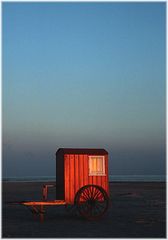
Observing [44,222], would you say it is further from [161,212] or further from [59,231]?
[161,212]

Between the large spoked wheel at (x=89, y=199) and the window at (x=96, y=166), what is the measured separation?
86 centimetres

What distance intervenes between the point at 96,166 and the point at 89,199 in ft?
6.55

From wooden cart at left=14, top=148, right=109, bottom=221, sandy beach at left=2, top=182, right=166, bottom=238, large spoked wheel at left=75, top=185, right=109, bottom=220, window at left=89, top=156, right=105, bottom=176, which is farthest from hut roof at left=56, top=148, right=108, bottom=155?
sandy beach at left=2, top=182, right=166, bottom=238

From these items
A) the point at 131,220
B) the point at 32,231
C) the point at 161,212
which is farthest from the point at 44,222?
the point at 161,212

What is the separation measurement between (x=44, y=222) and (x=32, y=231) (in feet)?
10.3

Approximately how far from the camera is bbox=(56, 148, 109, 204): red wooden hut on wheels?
2239 centimetres

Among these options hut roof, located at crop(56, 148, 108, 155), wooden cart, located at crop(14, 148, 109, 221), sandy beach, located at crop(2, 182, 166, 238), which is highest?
hut roof, located at crop(56, 148, 108, 155)

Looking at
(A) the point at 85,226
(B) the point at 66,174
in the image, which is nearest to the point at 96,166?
(B) the point at 66,174

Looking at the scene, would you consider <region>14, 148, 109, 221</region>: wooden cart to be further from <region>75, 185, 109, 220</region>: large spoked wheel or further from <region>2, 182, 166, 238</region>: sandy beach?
<region>2, 182, 166, 238</region>: sandy beach

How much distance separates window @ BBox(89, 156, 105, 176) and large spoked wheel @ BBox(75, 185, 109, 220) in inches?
33.9

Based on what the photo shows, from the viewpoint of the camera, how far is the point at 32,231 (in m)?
17.7

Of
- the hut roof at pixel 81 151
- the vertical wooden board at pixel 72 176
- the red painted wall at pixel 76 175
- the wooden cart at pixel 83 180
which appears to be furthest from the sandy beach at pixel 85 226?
the hut roof at pixel 81 151

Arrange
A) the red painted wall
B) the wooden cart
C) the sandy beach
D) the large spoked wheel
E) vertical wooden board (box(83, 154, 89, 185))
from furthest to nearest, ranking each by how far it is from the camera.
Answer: vertical wooden board (box(83, 154, 89, 185)) < the red painted wall < the wooden cart < the large spoked wheel < the sandy beach

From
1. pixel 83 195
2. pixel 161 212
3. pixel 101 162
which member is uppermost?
pixel 101 162
